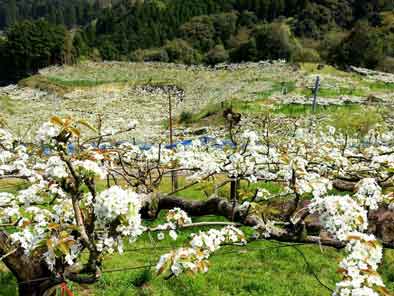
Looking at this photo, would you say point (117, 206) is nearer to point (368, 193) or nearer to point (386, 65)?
point (368, 193)

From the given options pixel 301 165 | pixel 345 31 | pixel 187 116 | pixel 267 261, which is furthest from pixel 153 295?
pixel 345 31

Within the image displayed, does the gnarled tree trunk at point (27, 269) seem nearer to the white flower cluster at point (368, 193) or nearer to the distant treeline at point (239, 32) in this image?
the white flower cluster at point (368, 193)

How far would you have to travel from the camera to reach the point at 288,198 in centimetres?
966

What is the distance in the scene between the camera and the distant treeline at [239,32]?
5969cm

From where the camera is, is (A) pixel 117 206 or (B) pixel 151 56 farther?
(B) pixel 151 56

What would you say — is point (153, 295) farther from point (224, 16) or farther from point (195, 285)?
point (224, 16)

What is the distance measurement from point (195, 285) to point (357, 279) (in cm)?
473

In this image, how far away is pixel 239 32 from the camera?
290 feet

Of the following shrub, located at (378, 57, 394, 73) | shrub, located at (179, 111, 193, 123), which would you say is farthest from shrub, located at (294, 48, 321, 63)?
shrub, located at (179, 111, 193, 123)

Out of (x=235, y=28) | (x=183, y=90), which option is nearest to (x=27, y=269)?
(x=183, y=90)

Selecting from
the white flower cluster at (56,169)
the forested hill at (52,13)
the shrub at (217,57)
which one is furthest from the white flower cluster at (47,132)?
the forested hill at (52,13)

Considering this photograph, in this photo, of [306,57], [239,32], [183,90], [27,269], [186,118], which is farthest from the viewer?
[239,32]

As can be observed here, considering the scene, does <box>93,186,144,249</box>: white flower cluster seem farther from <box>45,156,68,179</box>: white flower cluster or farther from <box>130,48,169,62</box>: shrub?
<box>130,48,169,62</box>: shrub

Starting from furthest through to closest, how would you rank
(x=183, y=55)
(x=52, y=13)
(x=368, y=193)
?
(x=52, y=13) < (x=183, y=55) < (x=368, y=193)
